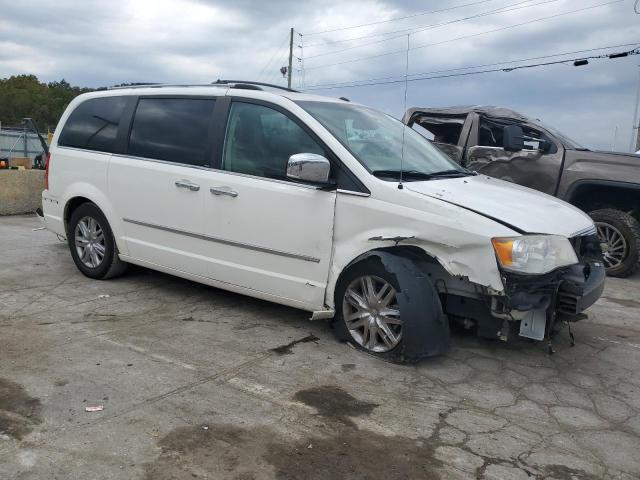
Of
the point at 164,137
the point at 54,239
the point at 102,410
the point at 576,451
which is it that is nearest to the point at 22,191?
the point at 54,239

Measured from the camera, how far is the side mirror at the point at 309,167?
409cm

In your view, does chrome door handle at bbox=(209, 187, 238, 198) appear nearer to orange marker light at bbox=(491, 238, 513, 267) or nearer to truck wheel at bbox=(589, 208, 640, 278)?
orange marker light at bbox=(491, 238, 513, 267)

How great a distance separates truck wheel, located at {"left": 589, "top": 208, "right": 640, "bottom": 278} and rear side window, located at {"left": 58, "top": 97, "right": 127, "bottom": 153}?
5433 millimetres

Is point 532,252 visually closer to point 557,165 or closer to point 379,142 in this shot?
point 379,142

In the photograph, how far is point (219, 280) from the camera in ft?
16.0

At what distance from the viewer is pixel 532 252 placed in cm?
373

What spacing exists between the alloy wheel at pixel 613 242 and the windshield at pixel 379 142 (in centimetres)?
305

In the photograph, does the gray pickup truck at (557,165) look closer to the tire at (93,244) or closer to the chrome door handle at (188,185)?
the chrome door handle at (188,185)

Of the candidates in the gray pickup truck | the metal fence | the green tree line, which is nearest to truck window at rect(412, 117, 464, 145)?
the gray pickup truck

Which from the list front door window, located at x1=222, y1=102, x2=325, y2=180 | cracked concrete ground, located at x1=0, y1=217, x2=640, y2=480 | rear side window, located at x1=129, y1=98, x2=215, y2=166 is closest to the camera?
cracked concrete ground, located at x1=0, y1=217, x2=640, y2=480

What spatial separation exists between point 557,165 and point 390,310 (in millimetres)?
4347

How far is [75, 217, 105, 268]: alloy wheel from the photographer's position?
581cm

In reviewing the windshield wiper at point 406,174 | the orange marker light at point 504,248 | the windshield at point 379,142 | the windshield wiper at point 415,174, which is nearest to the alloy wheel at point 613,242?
the windshield at point 379,142

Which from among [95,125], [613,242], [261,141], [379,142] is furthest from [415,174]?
[613,242]
